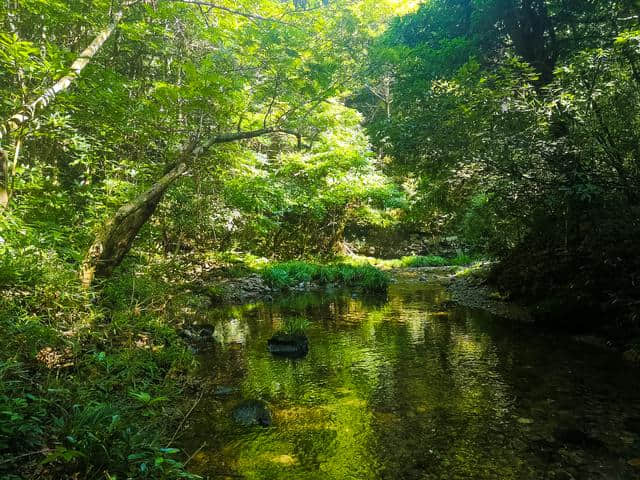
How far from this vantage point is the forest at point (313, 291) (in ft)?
11.8

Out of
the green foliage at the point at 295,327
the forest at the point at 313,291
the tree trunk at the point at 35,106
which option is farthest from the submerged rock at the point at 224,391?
the tree trunk at the point at 35,106

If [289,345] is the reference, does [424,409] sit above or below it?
below

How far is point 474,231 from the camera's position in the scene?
1148 centimetres

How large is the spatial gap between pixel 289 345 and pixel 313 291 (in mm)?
7202

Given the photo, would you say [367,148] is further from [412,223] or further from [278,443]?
[278,443]

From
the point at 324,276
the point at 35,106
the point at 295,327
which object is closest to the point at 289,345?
the point at 295,327

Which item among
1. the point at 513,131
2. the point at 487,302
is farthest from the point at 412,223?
the point at 513,131

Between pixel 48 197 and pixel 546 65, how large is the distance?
11431 millimetres

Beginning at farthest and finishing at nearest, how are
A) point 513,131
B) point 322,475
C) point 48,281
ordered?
1. point 513,131
2. point 48,281
3. point 322,475

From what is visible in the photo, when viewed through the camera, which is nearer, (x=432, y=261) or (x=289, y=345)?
(x=289, y=345)

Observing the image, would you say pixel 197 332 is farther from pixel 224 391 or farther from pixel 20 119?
pixel 20 119

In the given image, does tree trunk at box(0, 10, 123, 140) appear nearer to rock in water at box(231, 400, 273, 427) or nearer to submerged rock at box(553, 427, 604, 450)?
rock in water at box(231, 400, 273, 427)

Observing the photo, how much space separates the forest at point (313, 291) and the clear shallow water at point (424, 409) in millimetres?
34

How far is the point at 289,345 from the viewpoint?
6.98 metres
